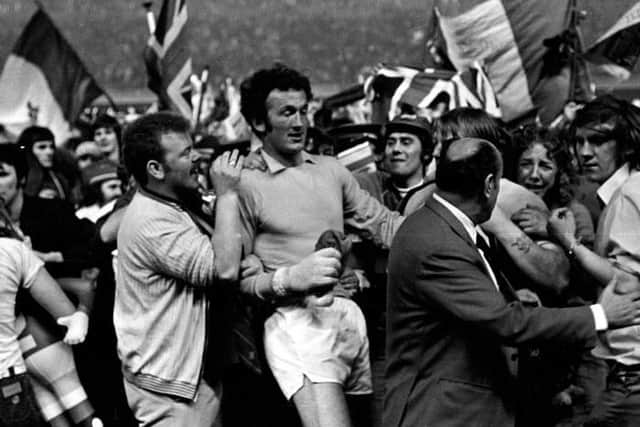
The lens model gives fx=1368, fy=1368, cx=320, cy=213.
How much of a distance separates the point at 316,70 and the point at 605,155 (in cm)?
1575

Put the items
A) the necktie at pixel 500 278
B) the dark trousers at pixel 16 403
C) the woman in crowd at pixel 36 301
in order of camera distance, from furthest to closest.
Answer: the woman in crowd at pixel 36 301, the dark trousers at pixel 16 403, the necktie at pixel 500 278

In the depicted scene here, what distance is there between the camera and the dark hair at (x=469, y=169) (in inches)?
179

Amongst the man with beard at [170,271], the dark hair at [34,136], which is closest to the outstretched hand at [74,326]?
the man with beard at [170,271]

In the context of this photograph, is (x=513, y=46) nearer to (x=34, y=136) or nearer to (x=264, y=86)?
(x=34, y=136)

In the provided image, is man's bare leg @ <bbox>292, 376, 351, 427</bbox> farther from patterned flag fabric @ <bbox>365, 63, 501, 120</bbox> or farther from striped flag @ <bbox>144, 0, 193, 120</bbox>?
striped flag @ <bbox>144, 0, 193, 120</bbox>

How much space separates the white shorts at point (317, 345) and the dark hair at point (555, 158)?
1.40 meters

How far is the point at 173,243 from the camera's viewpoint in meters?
5.36

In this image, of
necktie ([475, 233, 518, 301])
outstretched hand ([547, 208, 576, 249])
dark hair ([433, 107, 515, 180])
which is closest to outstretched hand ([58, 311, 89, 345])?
dark hair ([433, 107, 515, 180])

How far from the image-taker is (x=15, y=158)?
7.13 meters

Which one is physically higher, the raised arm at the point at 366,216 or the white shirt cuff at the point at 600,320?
the raised arm at the point at 366,216

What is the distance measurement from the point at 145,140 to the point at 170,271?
568mm

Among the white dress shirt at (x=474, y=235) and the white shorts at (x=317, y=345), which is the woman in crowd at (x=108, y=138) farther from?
the white dress shirt at (x=474, y=235)

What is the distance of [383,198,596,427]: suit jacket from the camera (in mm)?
4480

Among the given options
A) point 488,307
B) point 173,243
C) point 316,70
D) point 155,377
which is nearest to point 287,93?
point 173,243
